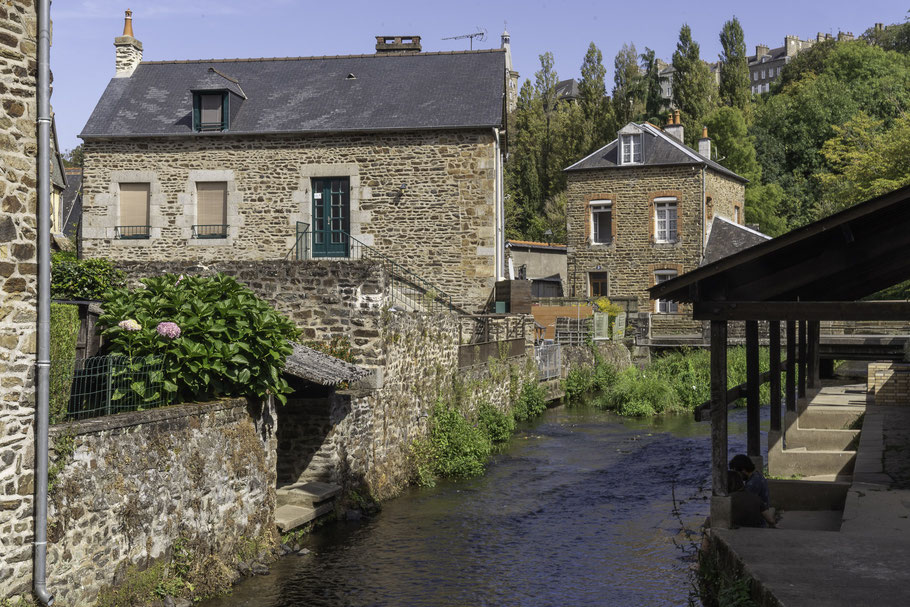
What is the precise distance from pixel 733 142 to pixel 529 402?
24.6m

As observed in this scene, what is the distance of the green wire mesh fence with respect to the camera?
311 inches

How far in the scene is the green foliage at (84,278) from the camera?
13.1 meters

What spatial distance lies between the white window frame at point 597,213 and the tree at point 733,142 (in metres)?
9.05

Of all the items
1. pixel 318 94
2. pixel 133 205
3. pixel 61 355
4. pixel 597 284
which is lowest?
pixel 61 355

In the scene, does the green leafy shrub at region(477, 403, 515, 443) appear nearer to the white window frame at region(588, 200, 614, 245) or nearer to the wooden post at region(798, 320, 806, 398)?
the wooden post at region(798, 320, 806, 398)

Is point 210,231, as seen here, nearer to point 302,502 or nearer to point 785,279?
point 302,502

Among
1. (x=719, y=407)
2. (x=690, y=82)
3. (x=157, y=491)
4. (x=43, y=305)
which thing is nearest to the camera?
(x=43, y=305)

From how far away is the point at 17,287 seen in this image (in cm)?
716

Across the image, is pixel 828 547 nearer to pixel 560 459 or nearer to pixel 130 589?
pixel 130 589

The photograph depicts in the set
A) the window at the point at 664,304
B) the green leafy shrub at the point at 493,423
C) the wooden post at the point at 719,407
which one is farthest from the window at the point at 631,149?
the wooden post at the point at 719,407

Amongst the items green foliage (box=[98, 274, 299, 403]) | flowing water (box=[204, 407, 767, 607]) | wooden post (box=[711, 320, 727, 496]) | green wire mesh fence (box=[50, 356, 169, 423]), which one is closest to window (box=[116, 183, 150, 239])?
flowing water (box=[204, 407, 767, 607])

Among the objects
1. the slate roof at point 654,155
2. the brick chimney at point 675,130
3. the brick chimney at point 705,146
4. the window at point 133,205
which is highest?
the brick chimney at point 675,130

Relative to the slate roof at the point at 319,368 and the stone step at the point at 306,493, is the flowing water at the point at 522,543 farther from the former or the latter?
the slate roof at the point at 319,368

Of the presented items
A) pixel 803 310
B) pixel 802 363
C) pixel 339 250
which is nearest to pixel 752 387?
pixel 803 310
